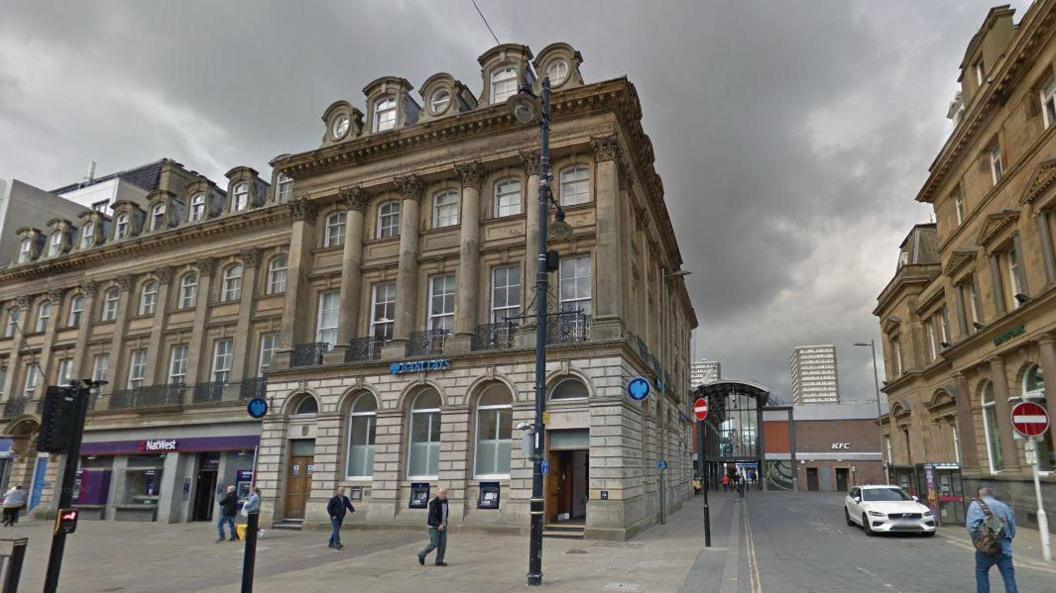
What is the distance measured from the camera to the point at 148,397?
34.1 meters

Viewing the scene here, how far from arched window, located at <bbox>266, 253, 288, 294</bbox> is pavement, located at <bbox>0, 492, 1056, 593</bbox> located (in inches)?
508

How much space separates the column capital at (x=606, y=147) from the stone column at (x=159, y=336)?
999 inches

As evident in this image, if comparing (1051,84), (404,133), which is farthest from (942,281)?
(404,133)

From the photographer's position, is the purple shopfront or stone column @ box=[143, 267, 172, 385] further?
stone column @ box=[143, 267, 172, 385]

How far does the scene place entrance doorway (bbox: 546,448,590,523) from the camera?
22359 millimetres

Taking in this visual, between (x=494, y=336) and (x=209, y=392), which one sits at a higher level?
(x=494, y=336)

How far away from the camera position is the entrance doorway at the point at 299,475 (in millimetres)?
25969

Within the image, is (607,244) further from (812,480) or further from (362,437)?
(812,480)

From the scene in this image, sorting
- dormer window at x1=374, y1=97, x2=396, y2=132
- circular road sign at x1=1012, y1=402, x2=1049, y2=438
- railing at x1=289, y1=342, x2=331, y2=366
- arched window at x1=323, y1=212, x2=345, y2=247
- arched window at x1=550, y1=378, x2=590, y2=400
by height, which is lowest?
circular road sign at x1=1012, y1=402, x2=1049, y2=438

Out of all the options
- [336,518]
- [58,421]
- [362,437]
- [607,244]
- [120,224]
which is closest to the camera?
[58,421]

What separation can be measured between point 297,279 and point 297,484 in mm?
8526

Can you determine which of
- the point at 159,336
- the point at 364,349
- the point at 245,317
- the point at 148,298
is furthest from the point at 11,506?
the point at 364,349

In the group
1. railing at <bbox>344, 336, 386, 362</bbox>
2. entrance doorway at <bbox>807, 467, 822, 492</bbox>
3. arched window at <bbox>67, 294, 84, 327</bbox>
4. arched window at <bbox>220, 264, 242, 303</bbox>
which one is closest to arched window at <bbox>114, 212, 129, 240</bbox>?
arched window at <bbox>67, 294, 84, 327</bbox>

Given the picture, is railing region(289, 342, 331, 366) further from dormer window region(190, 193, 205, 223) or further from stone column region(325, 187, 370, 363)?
dormer window region(190, 193, 205, 223)
